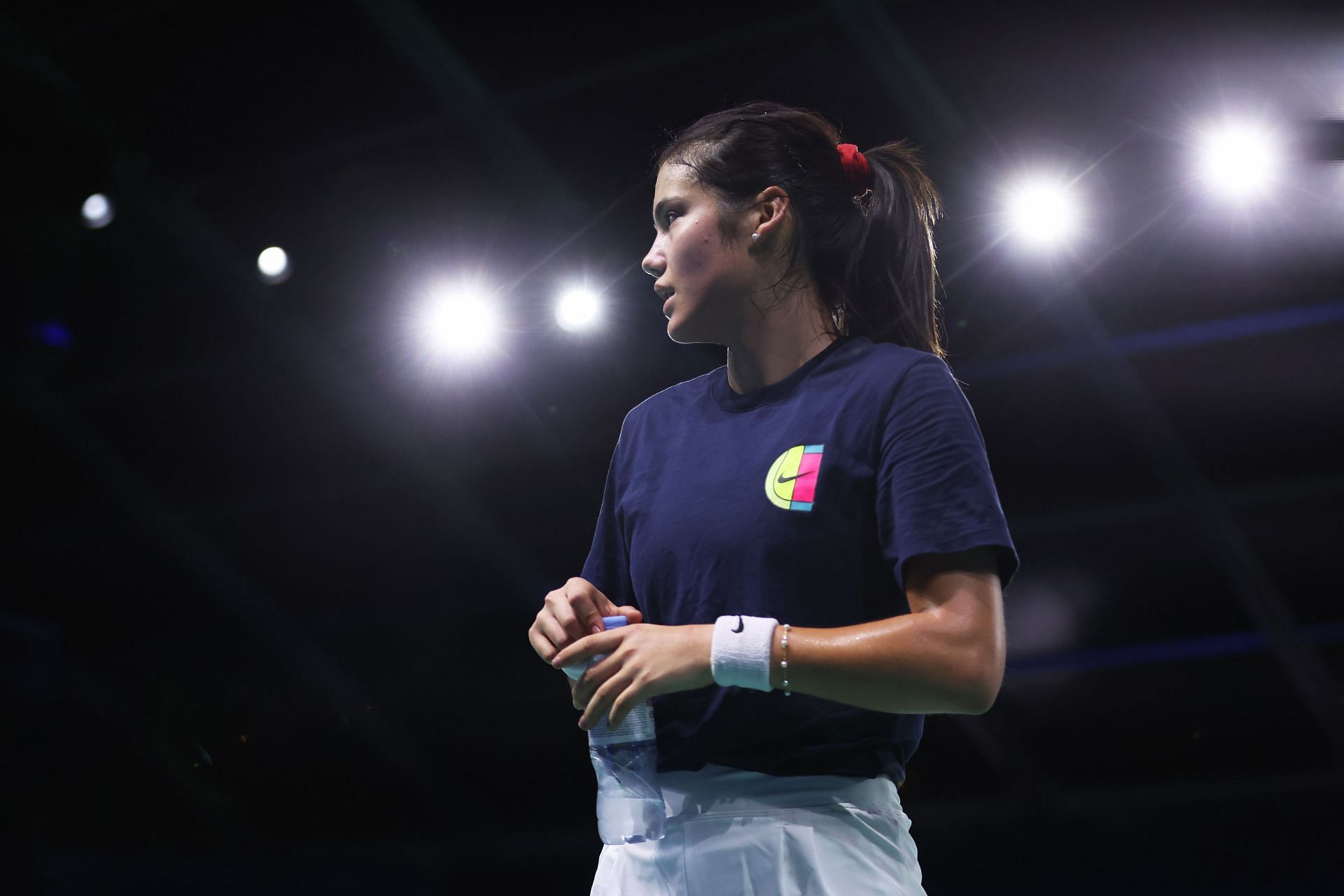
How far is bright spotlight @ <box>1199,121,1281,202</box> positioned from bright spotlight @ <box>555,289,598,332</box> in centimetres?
273

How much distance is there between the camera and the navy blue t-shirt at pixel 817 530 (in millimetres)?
1469

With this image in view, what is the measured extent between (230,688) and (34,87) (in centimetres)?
559

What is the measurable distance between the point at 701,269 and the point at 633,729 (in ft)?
2.23

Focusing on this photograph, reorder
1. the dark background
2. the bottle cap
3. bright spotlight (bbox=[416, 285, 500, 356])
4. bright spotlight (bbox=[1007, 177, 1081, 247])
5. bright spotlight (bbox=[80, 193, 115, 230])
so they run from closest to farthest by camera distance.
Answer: the bottle cap → the dark background → bright spotlight (bbox=[1007, 177, 1081, 247]) → bright spotlight (bbox=[80, 193, 115, 230]) → bright spotlight (bbox=[416, 285, 500, 356])

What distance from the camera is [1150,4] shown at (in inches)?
163

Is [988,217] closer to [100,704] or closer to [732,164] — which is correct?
[732,164]

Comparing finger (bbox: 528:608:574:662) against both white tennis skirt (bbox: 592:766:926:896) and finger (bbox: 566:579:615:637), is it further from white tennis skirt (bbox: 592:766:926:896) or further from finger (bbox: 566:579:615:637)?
white tennis skirt (bbox: 592:766:926:896)

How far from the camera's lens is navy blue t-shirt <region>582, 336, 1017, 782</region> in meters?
1.47

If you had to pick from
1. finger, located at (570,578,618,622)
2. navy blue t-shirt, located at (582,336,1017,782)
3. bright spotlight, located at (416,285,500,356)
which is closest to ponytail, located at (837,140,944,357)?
navy blue t-shirt, located at (582,336,1017,782)

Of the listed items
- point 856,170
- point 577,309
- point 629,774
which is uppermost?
point 577,309

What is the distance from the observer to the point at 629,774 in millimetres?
1591

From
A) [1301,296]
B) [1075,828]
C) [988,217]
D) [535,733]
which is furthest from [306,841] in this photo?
[1301,296]

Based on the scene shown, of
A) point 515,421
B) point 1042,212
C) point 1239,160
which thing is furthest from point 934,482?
point 515,421

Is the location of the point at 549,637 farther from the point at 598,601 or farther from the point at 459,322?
the point at 459,322
